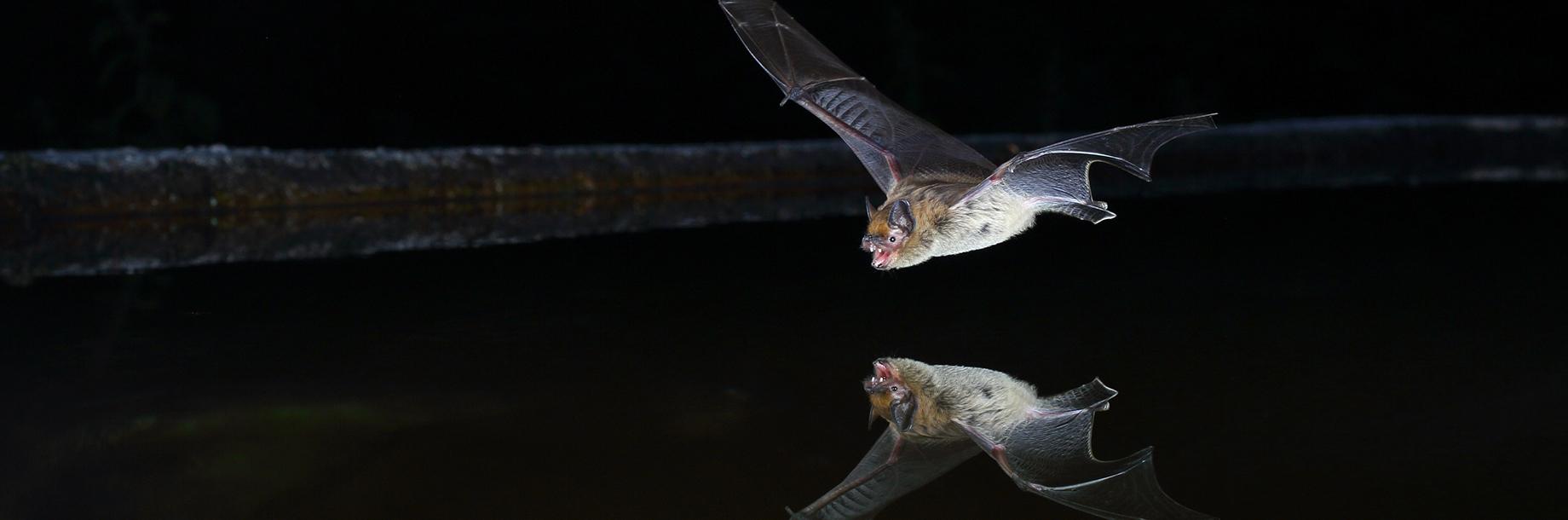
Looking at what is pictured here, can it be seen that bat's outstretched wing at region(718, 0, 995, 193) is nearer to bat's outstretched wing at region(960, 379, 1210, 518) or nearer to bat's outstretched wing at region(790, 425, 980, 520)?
bat's outstretched wing at region(960, 379, 1210, 518)

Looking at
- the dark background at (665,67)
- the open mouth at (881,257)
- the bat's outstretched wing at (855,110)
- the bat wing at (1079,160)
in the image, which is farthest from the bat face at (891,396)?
the dark background at (665,67)

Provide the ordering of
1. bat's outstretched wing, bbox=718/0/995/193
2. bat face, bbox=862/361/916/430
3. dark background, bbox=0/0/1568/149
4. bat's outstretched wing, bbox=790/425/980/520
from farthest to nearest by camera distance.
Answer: dark background, bbox=0/0/1568/149
bat's outstretched wing, bbox=718/0/995/193
bat face, bbox=862/361/916/430
bat's outstretched wing, bbox=790/425/980/520

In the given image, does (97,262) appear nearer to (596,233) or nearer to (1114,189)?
(596,233)

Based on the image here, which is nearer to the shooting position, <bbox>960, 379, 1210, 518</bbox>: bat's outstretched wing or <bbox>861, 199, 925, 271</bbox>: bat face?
<bbox>960, 379, 1210, 518</bbox>: bat's outstretched wing

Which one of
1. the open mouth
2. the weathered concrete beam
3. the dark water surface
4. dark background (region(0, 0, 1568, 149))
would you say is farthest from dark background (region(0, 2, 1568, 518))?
dark background (region(0, 0, 1568, 149))

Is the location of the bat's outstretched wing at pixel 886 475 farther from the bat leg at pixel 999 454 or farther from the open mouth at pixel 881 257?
the open mouth at pixel 881 257

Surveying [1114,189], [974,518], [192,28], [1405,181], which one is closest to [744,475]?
[974,518]

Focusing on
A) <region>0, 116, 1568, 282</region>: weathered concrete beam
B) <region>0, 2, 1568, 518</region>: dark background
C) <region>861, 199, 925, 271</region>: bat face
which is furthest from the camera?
<region>0, 116, 1568, 282</region>: weathered concrete beam

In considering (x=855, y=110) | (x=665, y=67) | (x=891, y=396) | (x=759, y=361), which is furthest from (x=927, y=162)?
(x=665, y=67)
